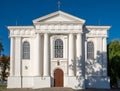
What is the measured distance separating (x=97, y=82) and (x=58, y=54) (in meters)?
6.12

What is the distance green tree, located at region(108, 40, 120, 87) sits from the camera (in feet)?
151

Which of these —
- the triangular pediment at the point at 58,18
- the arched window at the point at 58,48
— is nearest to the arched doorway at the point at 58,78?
the arched window at the point at 58,48

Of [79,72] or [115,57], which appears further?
[115,57]

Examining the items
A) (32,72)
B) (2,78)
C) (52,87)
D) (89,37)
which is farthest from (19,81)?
(2,78)

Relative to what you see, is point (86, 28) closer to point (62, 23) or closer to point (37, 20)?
point (62, 23)

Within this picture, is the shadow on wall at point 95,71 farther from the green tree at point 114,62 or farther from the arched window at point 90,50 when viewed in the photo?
the green tree at point 114,62

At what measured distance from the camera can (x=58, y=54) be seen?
3591 cm

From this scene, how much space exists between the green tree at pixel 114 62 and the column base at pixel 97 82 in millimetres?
10737

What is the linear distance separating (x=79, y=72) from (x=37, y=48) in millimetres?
6036

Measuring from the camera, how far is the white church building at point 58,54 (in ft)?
114

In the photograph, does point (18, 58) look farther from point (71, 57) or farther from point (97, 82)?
point (97, 82)

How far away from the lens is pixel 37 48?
3512cm

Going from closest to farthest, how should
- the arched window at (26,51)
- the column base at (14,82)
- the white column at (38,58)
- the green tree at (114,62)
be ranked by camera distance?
the white column at (38,58)
the column base at (14,82)
the arched window at (26,51)
the green tree at (114,62)

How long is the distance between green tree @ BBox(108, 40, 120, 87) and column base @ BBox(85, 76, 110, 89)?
10.7m
